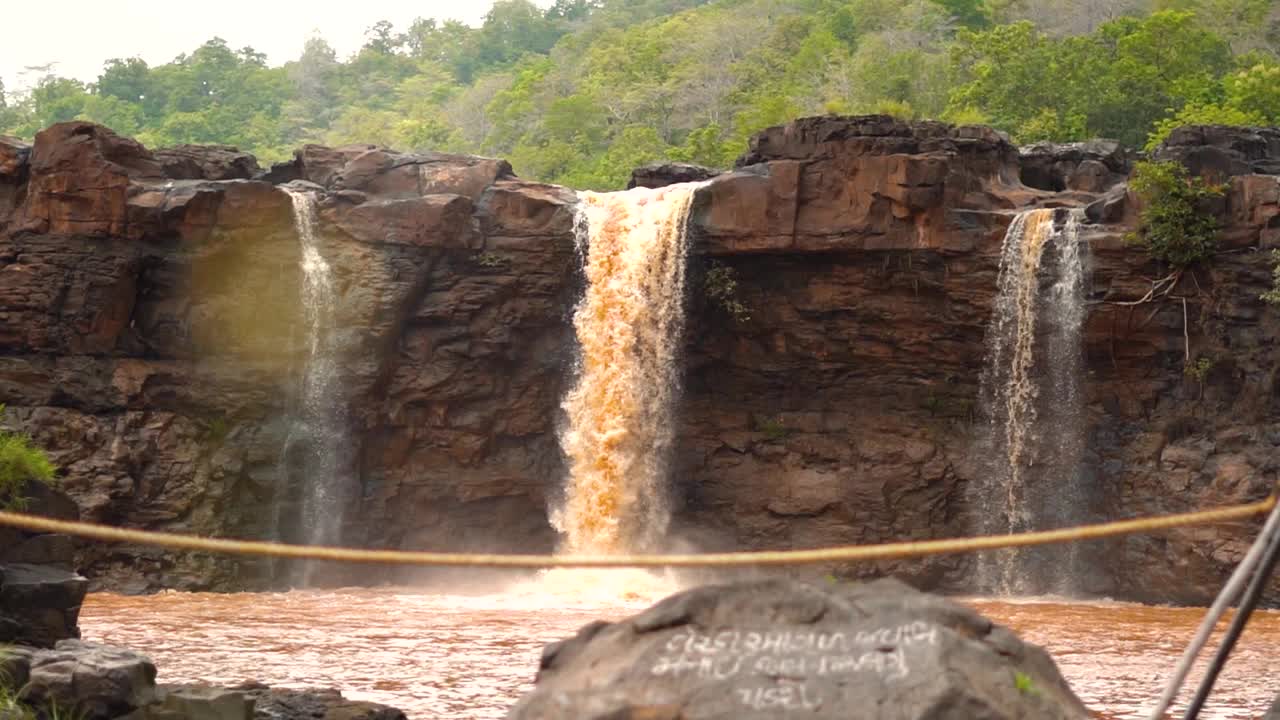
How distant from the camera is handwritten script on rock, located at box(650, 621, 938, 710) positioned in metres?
6.28

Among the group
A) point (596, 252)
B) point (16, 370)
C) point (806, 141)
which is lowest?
point (16, 370)

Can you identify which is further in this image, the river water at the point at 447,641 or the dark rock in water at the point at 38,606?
the river water at the point at 447,641

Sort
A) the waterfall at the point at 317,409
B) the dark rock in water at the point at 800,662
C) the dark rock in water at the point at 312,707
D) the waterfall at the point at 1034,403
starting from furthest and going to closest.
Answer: the waterfall at the point at 317,409, the waterfall at the point at 1034,403, the dark rock in water at the point at 312,707, the dark rock in water at the point at 800,662

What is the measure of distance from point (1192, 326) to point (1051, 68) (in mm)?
19983

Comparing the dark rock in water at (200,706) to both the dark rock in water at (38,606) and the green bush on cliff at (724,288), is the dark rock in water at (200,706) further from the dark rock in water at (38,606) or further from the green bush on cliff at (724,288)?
the green bush on cliff at (724,288)

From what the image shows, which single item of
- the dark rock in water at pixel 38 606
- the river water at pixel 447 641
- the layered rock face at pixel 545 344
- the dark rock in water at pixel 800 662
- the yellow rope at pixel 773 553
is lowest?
the river water at pixel 447 641

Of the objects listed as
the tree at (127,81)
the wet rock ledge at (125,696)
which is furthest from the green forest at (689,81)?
the wet rock ledge at (125,696)

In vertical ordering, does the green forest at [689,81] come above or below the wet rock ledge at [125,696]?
above

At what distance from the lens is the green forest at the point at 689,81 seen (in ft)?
137

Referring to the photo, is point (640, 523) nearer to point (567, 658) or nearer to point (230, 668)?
point (230, 668)

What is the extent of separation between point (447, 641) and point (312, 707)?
18.4 ft

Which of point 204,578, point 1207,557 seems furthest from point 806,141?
point 204,578

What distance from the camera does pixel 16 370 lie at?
78.1ft

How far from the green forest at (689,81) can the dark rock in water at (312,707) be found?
30246 millimetres
